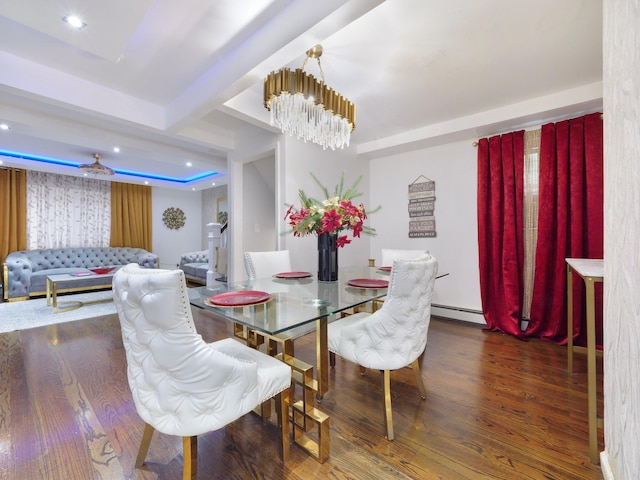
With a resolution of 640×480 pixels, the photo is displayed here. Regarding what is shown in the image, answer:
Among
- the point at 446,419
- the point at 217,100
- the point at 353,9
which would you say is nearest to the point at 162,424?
the point at 446,419

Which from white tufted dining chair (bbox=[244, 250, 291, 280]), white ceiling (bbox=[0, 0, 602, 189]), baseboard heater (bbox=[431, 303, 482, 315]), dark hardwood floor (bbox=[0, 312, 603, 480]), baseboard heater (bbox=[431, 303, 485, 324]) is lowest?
dark hardwood floor (bbox=[0, 312, 603, 480])

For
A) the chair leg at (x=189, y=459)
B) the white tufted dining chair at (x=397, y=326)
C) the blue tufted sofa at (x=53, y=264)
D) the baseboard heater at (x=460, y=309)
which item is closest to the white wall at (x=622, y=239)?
the white tufted dining chair at (x=397, y=326)

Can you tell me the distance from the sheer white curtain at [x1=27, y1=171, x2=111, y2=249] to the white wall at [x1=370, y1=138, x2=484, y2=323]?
622 centimetres

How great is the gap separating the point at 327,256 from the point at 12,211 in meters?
6.42

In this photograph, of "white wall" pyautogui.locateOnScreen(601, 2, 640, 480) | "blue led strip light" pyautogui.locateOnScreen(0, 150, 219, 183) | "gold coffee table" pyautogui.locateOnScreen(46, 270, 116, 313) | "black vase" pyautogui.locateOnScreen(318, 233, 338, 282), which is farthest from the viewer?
"blue led strip light" pyautogui.locateOnScreen(0, 150, 219, 183)

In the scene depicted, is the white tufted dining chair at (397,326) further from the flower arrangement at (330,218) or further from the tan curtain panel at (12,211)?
the tan curtain panel at (12,211)

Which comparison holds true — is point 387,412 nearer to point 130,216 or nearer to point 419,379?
point 419,379

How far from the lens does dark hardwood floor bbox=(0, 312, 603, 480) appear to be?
1.21 m

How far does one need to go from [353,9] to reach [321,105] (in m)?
0.64

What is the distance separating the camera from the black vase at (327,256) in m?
2.03

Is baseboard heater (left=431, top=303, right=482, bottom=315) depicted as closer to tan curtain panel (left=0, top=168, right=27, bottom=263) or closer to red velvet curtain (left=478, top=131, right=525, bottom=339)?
red velvet curtain (left=478, top=131, right=525, bottom=339)

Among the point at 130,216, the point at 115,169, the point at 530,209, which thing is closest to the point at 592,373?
the point at 530,209

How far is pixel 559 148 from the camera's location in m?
2.62

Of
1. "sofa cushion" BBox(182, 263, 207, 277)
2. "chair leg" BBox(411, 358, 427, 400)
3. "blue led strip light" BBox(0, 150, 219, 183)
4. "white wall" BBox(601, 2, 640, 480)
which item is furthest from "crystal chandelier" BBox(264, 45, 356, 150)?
"blue led strip light" BBox(0, 150, 219, 183)
